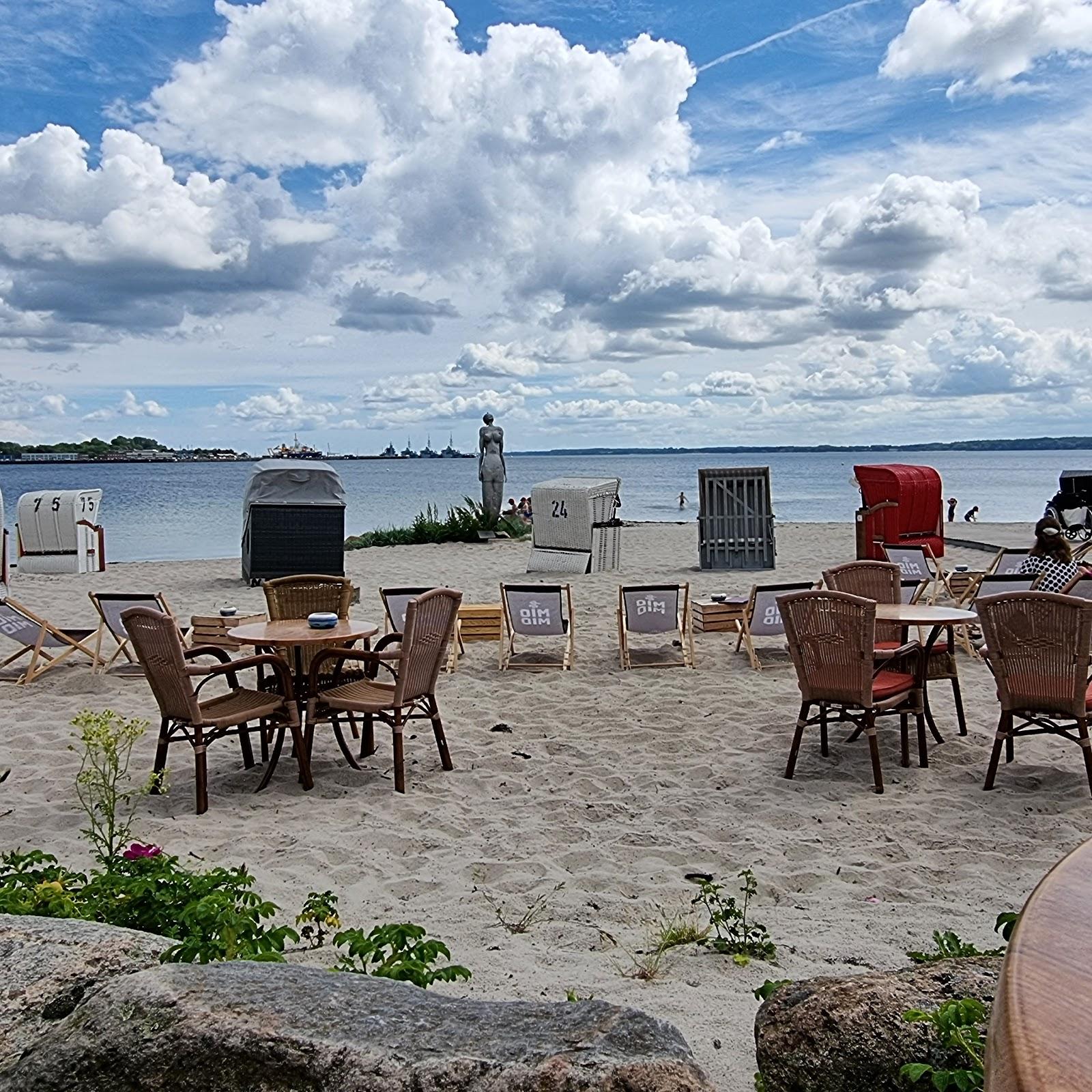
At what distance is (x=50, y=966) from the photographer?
6.73 ft

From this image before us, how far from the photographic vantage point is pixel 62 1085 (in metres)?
1.76

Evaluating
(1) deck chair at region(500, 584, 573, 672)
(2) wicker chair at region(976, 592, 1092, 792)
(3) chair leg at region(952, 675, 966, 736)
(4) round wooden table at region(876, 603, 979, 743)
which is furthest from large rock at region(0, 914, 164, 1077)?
(1) deck chair at region(500, 584, 573, 672)

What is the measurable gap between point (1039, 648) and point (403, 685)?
2.95 m

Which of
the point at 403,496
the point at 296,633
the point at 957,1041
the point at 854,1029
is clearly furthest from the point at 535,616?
the point at 403,496

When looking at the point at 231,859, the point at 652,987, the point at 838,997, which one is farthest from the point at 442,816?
the point at 838,997

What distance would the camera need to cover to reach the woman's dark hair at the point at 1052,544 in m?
6.98

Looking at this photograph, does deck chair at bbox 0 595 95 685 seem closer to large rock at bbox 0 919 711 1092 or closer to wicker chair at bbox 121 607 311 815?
wicker chair at bbox 121 607 311 815

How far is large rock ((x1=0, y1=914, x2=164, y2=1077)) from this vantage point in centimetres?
195

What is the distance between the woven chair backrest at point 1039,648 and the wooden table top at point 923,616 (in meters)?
0.27

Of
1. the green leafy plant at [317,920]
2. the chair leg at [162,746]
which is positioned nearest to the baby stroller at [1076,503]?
the chair leg at [162,746]

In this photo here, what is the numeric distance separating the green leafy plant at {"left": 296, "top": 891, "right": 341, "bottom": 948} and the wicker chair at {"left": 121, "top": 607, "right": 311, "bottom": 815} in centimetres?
158

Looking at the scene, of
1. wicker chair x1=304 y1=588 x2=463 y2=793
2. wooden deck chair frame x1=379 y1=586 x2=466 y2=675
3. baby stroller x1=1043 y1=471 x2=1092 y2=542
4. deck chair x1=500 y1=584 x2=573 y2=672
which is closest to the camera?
wicker chair x1=304 y1=588 x2=463 y2=793

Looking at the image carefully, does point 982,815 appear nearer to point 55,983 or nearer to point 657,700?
point 657,700

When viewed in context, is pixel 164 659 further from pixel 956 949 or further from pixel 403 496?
pixel 403 496
